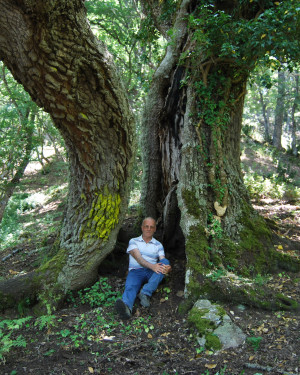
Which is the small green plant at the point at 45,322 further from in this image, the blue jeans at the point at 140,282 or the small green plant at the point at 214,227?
the small green plant at the point at 214,227

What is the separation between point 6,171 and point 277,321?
25.0ft

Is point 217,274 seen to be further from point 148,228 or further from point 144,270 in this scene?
point 148,228

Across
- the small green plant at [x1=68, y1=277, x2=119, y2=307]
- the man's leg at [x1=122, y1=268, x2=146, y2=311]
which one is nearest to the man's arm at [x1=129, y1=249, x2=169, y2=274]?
the man's leg at [x1=122, y1=268, x2=146, y2=311]

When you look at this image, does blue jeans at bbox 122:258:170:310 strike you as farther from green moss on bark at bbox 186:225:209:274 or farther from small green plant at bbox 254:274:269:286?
small green plant at bbox 254:274:269:286

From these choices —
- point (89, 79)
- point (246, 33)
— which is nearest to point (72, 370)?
point (89, 79)

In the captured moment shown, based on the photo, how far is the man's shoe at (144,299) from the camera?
12.9 feet

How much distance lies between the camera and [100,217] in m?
4.52

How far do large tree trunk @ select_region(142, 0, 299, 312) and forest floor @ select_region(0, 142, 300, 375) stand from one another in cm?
42

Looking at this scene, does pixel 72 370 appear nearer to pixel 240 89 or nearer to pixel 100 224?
pixel 100 224

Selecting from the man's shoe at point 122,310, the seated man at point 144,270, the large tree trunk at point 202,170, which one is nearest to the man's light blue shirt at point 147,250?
the seated man at point 144,270

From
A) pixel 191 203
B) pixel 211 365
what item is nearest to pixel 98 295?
pixel 191 203

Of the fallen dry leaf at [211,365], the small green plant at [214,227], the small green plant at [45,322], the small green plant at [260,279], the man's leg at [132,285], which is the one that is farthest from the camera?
the small green plant at [214,227]

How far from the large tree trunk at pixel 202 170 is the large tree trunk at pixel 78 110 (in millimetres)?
1110

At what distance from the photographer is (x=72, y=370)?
269 cm
